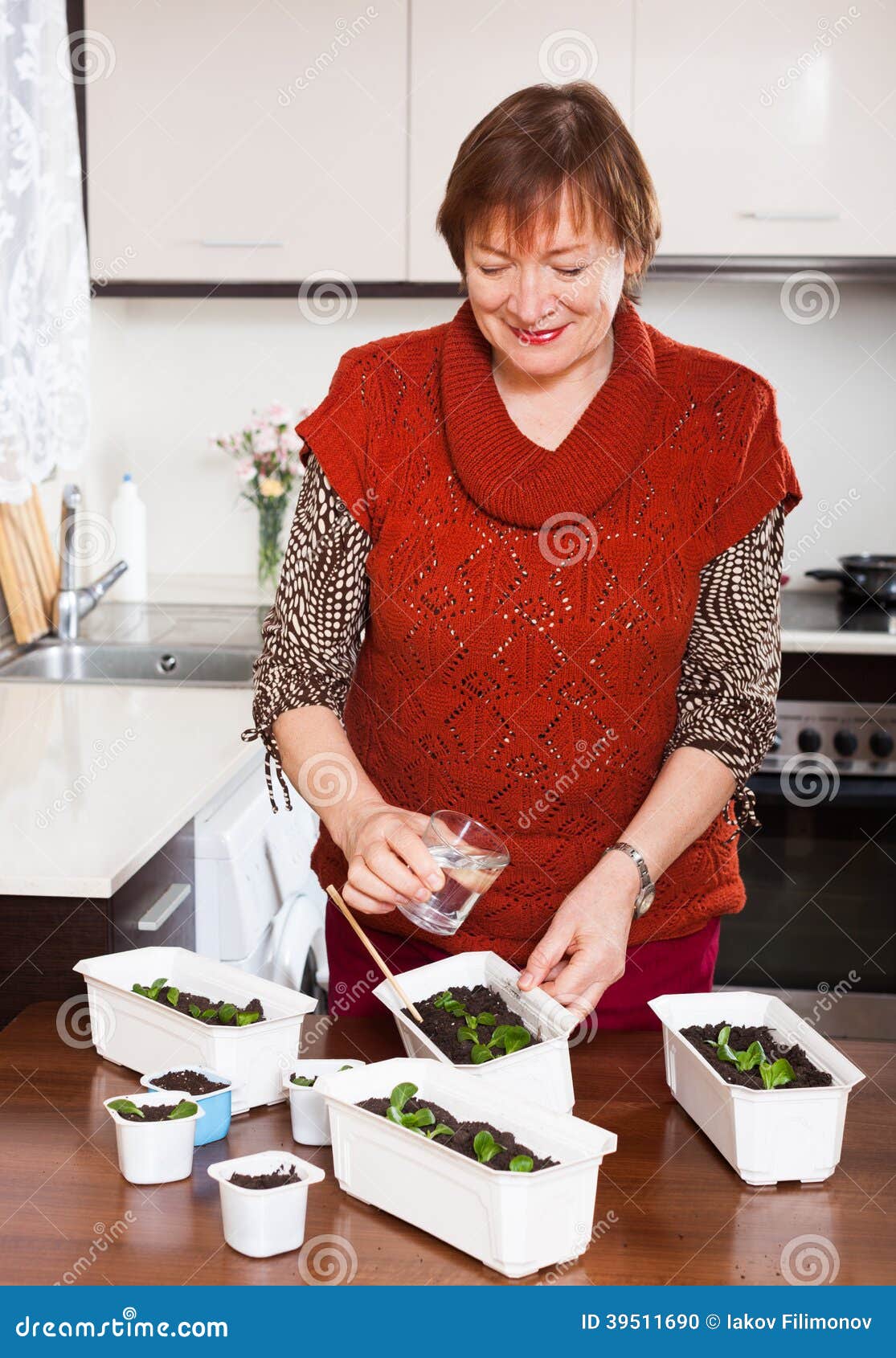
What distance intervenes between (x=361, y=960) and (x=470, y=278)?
A: 26.7 inches

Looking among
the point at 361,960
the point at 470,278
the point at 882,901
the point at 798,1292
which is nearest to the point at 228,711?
the point at 361,960

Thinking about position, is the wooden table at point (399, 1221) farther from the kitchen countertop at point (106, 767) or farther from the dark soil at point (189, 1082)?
the kitchen countertop at point (106, 767)

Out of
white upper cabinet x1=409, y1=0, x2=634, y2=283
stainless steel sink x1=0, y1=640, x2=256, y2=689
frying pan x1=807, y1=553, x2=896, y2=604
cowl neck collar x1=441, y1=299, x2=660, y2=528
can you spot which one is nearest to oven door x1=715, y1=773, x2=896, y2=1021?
frying pan x1=807, y1=553, x2=896, y2=604

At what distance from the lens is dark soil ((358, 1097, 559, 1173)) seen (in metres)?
0.90

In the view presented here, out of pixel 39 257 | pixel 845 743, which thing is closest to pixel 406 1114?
pixel 845 743

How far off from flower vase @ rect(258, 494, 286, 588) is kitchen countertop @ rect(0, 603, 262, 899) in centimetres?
34

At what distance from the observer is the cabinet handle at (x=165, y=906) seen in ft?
5.29

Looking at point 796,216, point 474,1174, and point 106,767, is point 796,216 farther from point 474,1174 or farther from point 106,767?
point 474,1174

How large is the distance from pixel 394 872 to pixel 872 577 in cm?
200

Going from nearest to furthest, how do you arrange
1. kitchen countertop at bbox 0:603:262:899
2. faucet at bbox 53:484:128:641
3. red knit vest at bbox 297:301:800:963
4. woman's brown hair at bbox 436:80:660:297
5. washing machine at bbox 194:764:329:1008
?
woman's brown hair at bbox 436:80:660:297 < red knit vest at bbox 297:301:800:963 < kitchen countertop at bbox 0:603:262:899 < washing machine at bbox 194:764:329:1008 < faucet at bbox 53:484:128:641

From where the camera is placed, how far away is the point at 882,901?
105 inches

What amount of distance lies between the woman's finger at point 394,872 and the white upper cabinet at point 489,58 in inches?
74.9

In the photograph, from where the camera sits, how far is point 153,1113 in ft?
3.28

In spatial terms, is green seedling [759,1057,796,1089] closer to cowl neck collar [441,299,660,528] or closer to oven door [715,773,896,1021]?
cowl neck collar [441,299,660,528]
